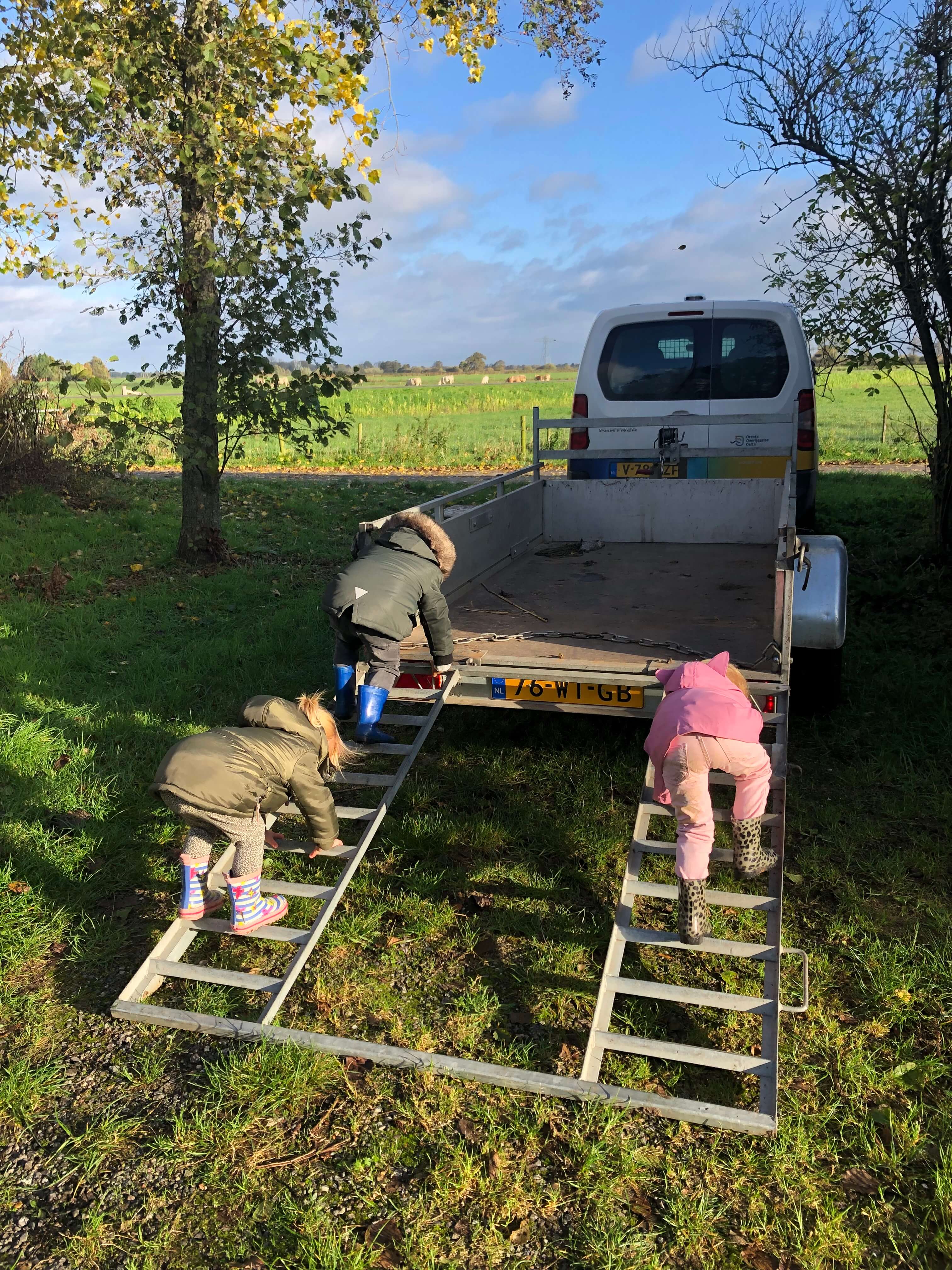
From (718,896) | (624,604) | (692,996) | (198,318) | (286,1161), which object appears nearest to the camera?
(286,1161)

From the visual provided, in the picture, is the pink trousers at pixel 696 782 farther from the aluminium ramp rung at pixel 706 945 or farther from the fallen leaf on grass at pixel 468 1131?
the fallen leaf on grass at pixel 468 1131

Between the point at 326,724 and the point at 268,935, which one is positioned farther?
the point at 326,724

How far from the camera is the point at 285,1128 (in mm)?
2617

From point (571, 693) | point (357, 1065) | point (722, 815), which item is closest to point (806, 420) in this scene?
point (571, 693)

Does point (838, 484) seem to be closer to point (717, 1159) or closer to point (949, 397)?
point (949, 397)

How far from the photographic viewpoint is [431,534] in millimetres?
4273

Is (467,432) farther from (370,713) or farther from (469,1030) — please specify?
(469,1030)

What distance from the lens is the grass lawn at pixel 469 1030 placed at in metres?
2.29

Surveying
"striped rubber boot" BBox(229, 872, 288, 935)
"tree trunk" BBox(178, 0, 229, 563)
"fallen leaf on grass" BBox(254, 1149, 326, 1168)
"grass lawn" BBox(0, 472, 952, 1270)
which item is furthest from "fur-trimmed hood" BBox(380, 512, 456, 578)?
"tree trunk" BBox(178, 0, 229, 563)

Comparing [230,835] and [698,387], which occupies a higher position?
[698,387]

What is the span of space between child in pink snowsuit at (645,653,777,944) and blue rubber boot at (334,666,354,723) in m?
1.61

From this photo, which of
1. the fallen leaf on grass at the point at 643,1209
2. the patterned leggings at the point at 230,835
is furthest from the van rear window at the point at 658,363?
the fallen leaf on grass at the point at 643,1209

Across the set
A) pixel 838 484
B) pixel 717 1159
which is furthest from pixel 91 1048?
pixel 838 484

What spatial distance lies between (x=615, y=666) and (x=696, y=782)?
851 millimetres
